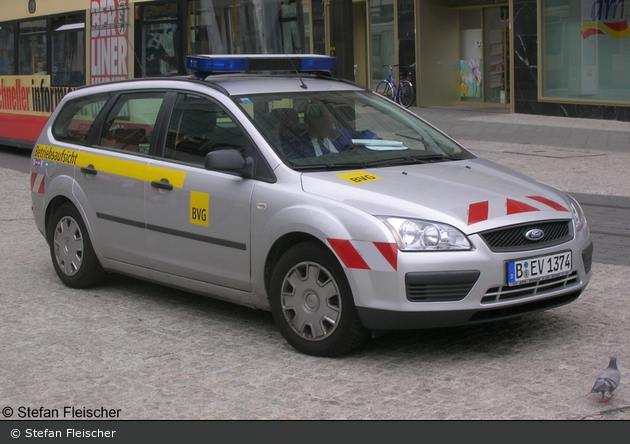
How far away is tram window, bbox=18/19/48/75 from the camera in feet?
50.9

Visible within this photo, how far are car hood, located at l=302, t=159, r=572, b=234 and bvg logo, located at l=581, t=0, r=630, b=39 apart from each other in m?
15.3

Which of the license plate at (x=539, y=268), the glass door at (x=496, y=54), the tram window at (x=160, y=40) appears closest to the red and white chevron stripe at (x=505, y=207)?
the license plate at (x=539, y=268)

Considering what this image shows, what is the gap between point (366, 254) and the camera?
475 cm

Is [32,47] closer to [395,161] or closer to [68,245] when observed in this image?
[68,245]

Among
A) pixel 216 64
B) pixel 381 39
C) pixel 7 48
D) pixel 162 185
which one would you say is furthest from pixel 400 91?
pixel 162 185

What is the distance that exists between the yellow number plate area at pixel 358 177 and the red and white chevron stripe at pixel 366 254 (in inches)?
18.7

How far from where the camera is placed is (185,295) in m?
6.74

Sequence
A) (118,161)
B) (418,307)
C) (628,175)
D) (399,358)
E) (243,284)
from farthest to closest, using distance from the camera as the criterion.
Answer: (628,175) < (118,161) < (243,284) < (399,358) < (418,307)

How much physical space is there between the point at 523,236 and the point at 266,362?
60.0 inches

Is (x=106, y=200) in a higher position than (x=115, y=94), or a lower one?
lower

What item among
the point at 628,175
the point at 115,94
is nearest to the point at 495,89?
the point at 628,175

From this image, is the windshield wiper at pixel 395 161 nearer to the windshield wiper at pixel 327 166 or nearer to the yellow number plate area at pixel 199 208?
the windshield wiper at pixel 327 166

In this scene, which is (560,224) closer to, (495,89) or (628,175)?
(628,175)

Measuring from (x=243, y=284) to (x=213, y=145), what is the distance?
3.02 ft
